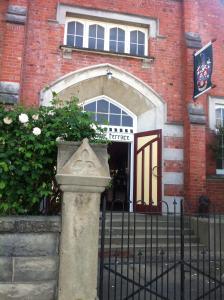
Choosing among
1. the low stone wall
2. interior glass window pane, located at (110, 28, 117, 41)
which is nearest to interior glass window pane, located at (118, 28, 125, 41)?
interior glass window pane, located at (110, 28, 117, 41)

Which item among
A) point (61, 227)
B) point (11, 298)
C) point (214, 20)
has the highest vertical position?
point (214, 20)

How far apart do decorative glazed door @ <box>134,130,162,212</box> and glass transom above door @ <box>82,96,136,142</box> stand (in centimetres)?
39

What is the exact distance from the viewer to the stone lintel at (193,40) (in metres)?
11.2

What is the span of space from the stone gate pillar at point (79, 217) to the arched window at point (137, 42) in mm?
7723

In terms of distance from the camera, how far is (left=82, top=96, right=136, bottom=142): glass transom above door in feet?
37.1

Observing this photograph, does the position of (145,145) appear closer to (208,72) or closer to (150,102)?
(150,102)

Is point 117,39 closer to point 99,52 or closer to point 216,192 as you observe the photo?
point 99,52

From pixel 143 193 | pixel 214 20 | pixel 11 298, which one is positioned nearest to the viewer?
pixel 11 298

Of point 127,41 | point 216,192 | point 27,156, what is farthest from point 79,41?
point 27,156

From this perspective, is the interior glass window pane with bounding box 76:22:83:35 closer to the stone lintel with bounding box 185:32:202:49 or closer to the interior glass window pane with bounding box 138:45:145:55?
the interior glass window pane with bounding box 138:45:145:55

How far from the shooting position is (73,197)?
438 centimetres

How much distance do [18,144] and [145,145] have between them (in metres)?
6.65

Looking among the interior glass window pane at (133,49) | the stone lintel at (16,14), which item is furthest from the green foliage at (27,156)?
the interior glass window pane at (133,49)

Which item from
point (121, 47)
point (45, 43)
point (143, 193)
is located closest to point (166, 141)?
point (143, 193)
